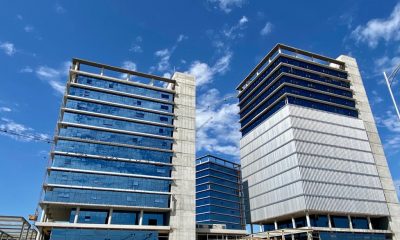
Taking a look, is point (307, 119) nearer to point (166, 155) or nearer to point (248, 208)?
point (248, 208)

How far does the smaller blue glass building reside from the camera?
143m

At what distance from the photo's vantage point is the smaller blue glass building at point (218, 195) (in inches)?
5640

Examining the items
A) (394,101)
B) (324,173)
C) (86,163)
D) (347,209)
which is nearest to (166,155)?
(86,163)

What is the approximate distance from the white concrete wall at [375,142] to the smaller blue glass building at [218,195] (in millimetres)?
67254

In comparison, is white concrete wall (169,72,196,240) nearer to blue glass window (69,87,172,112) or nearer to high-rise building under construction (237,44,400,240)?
blue glass window (69,87,172,112)

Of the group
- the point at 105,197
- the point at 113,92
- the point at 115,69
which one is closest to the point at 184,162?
the point at 105,197

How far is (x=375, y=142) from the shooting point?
96000 mm

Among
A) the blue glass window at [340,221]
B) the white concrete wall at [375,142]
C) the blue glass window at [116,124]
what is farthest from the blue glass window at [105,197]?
the white concrete wall at [375,142]

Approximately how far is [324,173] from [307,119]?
15697mm

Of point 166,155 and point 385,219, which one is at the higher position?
point 166,155

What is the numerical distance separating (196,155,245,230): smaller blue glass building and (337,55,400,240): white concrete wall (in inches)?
2648

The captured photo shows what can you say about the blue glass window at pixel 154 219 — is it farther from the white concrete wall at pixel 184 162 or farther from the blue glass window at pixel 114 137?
the blue glass window at pixel 114 137

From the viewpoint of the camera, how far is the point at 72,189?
71312mm

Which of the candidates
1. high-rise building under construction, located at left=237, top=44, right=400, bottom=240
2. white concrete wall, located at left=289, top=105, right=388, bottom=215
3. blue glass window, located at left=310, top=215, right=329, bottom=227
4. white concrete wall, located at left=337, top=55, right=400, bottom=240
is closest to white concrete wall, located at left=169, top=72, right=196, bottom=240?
high-rise building under construction, located at left=237, top=44, right=400, bottom=240
